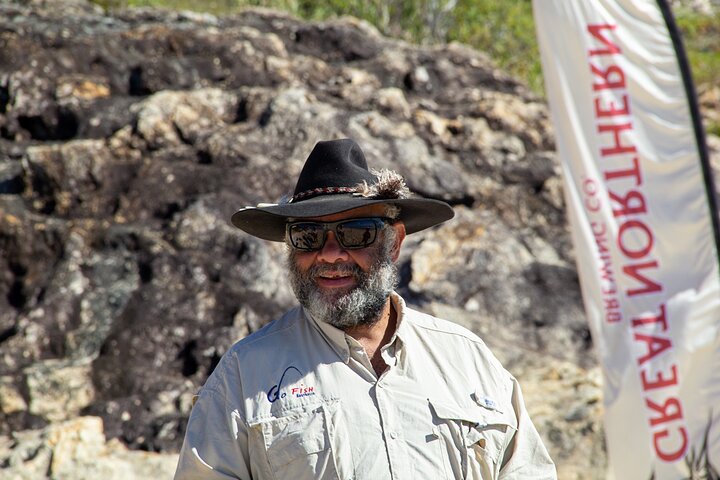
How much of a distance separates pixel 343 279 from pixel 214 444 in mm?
629

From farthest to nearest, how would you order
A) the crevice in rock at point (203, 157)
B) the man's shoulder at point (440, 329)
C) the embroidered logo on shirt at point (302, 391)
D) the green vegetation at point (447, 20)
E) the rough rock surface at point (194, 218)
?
the green vegetation at point (447, 20), the crevice in rock at point (203, 157), the rough rock surface at point (194, 218), the man's shoulder at point (440, 329), the embroidered logo on shirt at point (302, 391)

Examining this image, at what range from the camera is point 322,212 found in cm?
271

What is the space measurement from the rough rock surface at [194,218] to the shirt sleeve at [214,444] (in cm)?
312

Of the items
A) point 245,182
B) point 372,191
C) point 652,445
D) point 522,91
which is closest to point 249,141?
point 245,182

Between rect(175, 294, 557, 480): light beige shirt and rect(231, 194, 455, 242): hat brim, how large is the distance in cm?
33

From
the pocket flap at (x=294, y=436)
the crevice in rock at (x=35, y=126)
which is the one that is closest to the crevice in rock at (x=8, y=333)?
the crevice in rock at (x=35, y=126)

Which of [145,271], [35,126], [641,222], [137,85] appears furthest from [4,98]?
[641,222]

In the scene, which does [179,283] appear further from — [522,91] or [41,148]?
[522,91]

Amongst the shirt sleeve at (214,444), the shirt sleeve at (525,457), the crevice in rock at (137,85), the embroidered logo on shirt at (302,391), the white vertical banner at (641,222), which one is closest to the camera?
the white vertical banner at (641,222)

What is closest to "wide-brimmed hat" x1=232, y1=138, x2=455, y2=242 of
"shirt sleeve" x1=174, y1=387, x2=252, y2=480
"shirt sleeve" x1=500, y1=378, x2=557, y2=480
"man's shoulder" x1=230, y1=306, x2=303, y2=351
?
"man's shoulder" x1=230, y1=306, x2=303, y2=351

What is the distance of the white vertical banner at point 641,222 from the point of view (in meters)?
2.27

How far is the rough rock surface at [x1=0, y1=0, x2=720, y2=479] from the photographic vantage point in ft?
21.0

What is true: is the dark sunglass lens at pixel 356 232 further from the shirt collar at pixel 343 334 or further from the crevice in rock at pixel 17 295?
the crevice in rock at pixel 17 295

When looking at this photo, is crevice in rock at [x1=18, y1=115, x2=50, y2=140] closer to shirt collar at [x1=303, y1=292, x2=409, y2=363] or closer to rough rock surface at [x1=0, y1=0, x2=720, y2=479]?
rough rock surface at [x1=0, y1=0, x2=720, y2=479]
